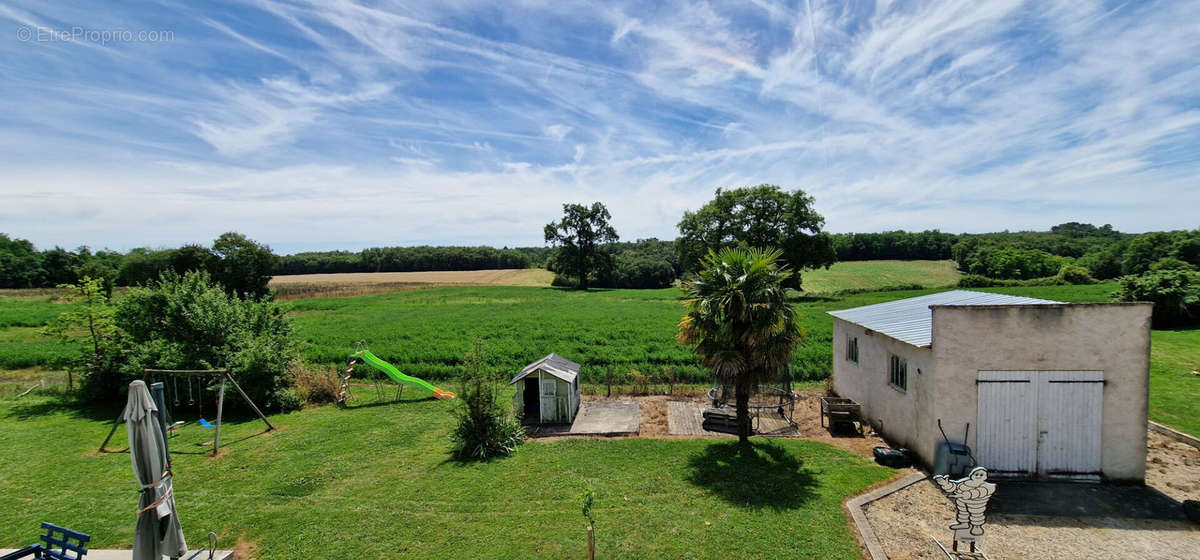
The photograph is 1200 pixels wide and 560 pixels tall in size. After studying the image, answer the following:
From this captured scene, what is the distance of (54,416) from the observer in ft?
51.0

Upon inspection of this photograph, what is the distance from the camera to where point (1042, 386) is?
10.5 m

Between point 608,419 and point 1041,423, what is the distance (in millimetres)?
10953

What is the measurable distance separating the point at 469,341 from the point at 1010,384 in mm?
23674

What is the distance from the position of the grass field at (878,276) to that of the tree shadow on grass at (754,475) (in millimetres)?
51290

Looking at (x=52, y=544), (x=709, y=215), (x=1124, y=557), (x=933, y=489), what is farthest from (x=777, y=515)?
(x=709, y=215)

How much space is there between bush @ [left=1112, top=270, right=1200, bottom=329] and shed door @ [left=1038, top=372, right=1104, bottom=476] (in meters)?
32.8

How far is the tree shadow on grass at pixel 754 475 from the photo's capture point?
955 cm

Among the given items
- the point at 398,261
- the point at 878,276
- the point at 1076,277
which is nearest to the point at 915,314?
the point at 878,276

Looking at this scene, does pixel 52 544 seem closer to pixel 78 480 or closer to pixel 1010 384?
pixel 78 480

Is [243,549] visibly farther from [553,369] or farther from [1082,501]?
[1082,501]

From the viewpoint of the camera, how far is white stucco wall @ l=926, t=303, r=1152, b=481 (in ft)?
33.4

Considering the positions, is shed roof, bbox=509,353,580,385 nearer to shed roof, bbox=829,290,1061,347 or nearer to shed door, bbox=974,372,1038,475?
shed roof, bbox=829,290,1061,347

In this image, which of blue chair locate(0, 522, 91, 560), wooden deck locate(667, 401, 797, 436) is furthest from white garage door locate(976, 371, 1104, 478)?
blue chair locate(0, 522, 91, 560)

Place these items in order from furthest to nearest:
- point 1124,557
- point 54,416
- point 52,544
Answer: point 54,416
point 1124,557
point 52,544
